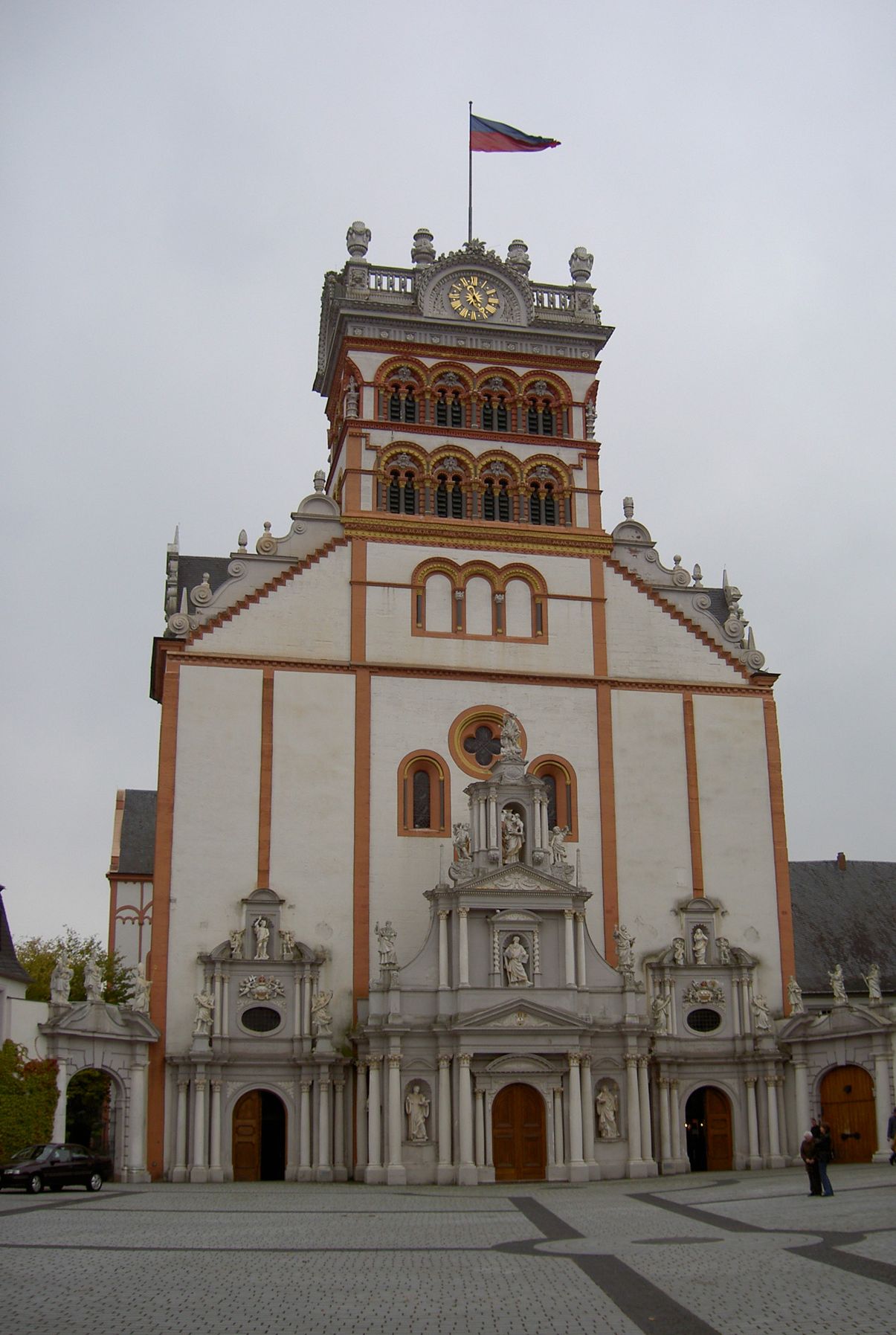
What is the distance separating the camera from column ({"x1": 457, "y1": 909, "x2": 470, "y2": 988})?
45.2 meters

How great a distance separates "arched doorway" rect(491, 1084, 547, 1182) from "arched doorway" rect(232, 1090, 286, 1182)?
7.22 meters

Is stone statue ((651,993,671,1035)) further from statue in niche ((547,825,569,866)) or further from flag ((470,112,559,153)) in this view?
flag ((470,112,559,153))

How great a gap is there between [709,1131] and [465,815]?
44.8ft

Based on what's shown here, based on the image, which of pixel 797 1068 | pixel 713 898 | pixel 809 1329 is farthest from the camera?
pixel 713 898

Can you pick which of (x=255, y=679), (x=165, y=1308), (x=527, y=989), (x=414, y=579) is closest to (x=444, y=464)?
(x=414, y=579)

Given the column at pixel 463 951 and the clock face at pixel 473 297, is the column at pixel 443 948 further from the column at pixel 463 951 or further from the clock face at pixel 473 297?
the clock face at pixel 473 297

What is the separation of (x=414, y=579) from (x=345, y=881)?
11.7m

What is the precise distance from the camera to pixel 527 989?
4541cm

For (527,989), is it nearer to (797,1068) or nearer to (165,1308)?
(797,1068)

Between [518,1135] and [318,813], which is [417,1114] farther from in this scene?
[318,813]

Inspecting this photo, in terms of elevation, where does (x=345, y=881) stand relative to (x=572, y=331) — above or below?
below

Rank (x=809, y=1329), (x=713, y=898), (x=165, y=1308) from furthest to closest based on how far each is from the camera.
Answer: (x=713, y=898) < (x=165, y=1308) < (x=809, y=1329)

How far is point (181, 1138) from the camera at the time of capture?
147ft

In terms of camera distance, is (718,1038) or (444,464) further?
(444,464)
